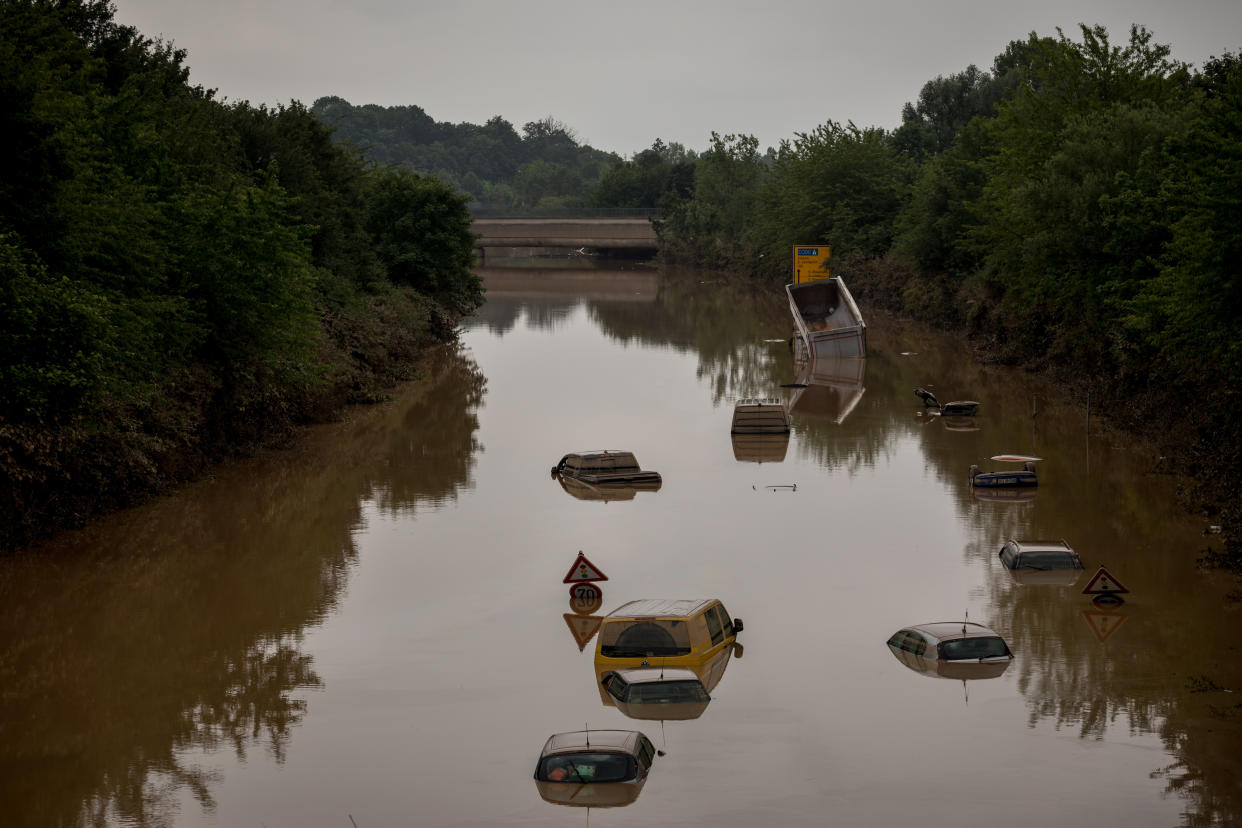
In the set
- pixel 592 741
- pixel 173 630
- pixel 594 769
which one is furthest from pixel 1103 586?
pixel 173 630

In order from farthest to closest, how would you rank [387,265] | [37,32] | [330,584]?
1. [387,265]
2. [37,32]
3. [330,584]

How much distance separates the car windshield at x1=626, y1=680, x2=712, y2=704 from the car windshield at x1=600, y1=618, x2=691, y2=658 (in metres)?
1.67

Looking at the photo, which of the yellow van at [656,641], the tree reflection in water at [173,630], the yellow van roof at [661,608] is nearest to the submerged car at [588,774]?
the tree reflection in water at [173,630]

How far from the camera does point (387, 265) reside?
7762 centimetres

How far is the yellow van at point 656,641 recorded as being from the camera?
78.1 ft

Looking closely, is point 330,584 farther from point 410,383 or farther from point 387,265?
point 387,265

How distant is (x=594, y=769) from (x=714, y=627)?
645cm

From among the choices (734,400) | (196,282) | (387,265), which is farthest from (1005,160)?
(196,282)

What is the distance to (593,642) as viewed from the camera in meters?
26.0

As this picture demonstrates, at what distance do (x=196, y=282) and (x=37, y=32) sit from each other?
8.56 m

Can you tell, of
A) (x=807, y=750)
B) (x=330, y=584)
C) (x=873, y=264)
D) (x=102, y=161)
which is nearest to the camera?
(x=807, y=750)

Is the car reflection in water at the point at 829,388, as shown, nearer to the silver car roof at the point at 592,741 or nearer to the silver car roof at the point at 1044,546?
the silver car roof at the point at 1044,546

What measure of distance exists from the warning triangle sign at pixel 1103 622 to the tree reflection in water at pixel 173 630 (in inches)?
585

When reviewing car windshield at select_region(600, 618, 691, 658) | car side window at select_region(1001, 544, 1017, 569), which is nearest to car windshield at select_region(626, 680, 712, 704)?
car windshield at select_region(600, 618, 691, 658)
